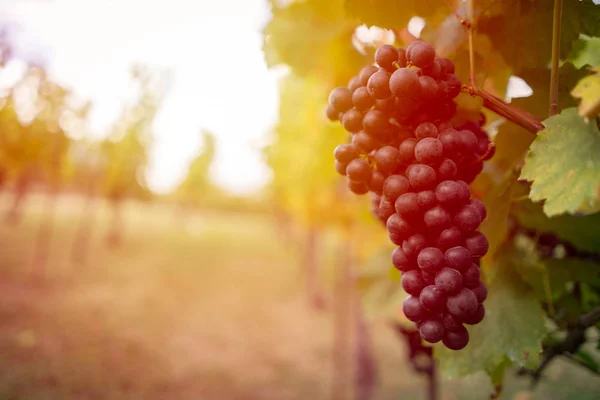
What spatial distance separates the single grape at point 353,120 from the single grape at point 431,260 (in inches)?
18.8

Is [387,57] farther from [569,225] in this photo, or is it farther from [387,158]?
[569,225]

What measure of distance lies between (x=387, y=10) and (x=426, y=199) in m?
0.70

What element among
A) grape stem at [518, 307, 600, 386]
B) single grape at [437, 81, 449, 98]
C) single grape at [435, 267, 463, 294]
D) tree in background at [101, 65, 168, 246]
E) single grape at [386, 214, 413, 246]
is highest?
tree in background at [101, 65, 168, 246]

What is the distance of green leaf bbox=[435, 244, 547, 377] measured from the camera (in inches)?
59.4

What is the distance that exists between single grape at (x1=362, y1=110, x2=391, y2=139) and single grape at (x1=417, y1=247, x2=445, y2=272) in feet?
1.34

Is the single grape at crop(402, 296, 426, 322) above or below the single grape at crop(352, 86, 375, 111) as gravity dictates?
below

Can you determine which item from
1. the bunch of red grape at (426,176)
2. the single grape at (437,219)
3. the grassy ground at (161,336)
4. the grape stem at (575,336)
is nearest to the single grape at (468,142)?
the bunch of red grape at (426,176)

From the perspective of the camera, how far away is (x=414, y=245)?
1192 mm

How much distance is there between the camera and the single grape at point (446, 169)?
1164mm

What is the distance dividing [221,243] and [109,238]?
9731 mm

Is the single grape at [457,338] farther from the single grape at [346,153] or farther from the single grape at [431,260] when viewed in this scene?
the single grape at [346,153]

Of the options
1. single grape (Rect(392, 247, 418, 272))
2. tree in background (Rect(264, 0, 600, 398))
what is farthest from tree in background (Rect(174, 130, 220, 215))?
single grape (Rect(392, 247, 418, 272))

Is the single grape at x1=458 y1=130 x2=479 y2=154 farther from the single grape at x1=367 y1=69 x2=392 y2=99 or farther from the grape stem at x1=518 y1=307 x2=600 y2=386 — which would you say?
the grape stem at x1=518 y1=307 x2=600 y2=386

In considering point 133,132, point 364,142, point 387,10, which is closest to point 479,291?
point 364,142
